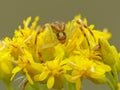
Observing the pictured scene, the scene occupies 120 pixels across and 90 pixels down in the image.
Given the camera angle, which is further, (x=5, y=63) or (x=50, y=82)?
(x=5, y=63)

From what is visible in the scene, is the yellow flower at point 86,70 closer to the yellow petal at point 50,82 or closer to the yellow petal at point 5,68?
the yellow petal at point 50,82

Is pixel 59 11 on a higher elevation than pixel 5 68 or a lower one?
higher

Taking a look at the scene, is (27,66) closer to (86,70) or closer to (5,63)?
(5,63)

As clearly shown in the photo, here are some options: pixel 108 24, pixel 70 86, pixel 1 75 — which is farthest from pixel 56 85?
pixel 108 24

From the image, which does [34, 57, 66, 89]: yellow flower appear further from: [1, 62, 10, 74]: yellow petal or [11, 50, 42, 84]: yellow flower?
[1, 62, 10, 74]: yellow petal

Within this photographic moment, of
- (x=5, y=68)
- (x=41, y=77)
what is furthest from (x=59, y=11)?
(x=41, y=77)

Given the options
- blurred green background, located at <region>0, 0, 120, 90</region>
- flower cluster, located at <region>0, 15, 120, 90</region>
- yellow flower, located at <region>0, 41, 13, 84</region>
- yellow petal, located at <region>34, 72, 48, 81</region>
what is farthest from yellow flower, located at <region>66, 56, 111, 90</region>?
blurred green background, located at <region>0, 0, 120, 90</region>
